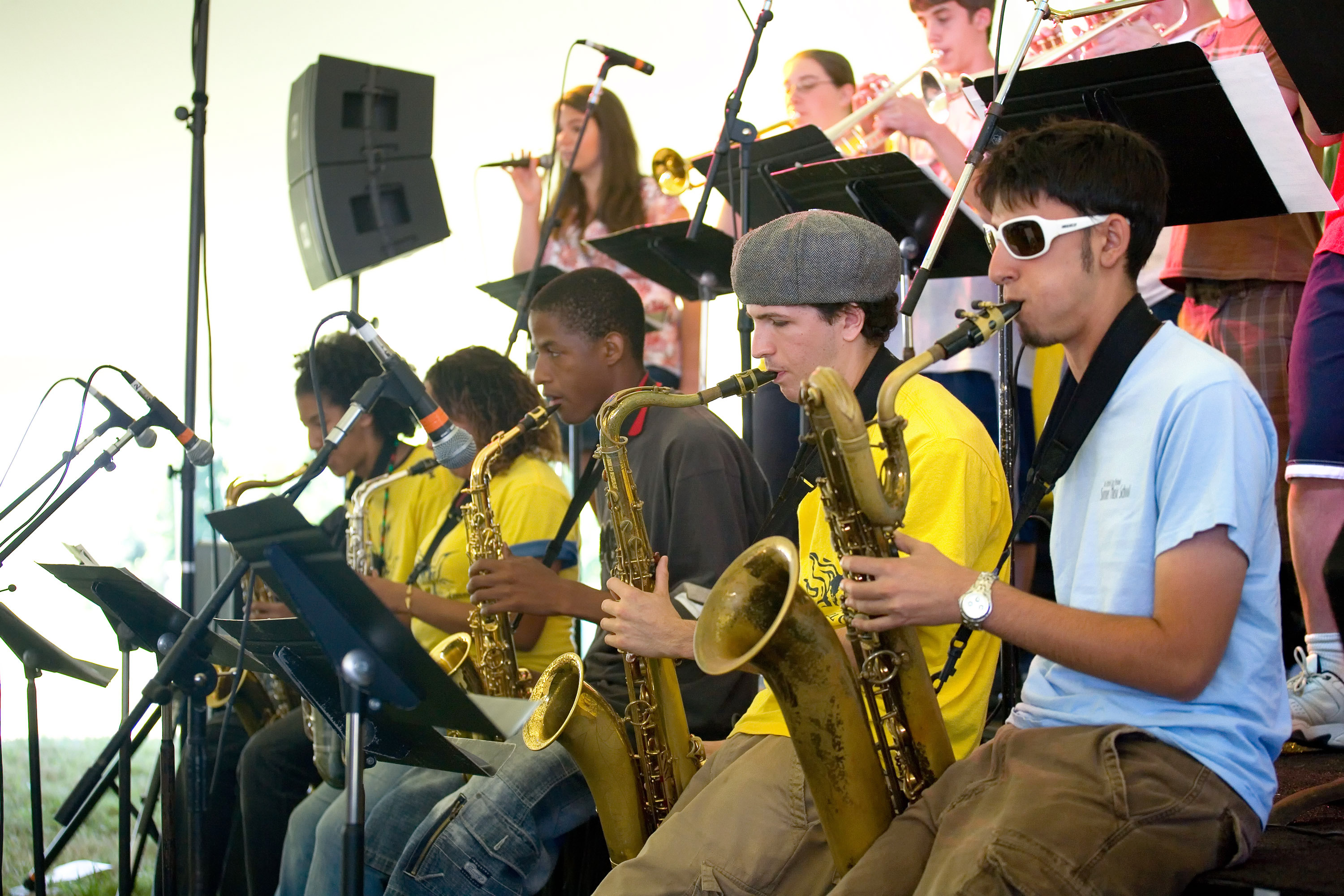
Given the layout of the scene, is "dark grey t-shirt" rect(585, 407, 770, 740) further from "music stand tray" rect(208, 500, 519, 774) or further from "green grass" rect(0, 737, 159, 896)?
"green grass" rect(0, 737, 159, 896)

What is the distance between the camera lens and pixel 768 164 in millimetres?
3979

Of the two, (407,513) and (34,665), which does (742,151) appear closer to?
(407,513)

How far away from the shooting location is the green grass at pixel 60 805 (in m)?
4.44

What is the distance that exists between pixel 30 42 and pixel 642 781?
6.30 metres

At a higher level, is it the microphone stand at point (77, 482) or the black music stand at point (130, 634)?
the microphone stand at point (77, 482)

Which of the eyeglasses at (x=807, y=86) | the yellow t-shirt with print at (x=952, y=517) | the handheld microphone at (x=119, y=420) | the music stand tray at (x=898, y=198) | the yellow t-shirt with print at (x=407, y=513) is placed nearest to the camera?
the yellow t-shirt with print at (x=952, y=517)

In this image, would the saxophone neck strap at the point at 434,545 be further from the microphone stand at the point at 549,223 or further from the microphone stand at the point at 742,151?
the microphone stand at the point at 742,151

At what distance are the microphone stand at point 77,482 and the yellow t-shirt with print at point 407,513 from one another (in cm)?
146

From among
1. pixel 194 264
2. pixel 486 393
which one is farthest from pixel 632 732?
pixel 194 264

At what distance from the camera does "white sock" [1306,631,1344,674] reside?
9.29ft

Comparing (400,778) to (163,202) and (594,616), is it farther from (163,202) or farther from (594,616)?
(163,202)

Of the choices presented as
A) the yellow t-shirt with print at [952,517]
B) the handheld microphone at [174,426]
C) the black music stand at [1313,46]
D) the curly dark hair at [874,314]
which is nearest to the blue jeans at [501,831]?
the yellow t-shirt with print at [952,517]

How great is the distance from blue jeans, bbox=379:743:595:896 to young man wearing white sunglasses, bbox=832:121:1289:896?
113 cm

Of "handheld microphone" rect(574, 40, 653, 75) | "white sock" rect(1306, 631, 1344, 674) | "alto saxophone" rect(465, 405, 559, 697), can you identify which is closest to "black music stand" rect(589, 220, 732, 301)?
"handheld microphone" rect(574, 40, 653, 75)
